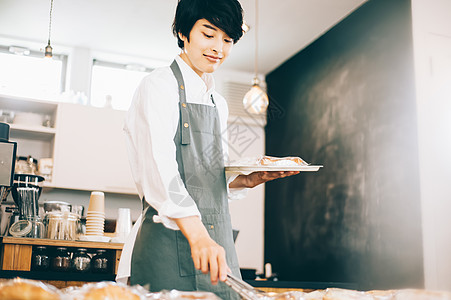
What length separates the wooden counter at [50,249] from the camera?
242 centimetres

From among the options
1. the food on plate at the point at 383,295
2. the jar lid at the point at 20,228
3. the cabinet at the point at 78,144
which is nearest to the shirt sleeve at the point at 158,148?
the food on plate at the point at 383,295

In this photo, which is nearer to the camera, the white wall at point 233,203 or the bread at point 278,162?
the bread at point 278,162

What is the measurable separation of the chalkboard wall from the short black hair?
93.0 inches

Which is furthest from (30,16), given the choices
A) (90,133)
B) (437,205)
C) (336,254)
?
(437,205)

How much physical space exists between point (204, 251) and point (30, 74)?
15.5 ft

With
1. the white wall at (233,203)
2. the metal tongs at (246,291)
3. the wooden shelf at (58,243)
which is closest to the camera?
the metal tongs at (246,291)

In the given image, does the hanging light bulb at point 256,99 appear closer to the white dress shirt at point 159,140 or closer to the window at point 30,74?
the window at point 30,74

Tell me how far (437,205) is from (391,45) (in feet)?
4.08

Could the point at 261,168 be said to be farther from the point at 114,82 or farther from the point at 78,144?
the point at 114,82

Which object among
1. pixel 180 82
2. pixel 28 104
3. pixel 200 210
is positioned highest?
pixel 28 104

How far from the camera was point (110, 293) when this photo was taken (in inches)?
30.5

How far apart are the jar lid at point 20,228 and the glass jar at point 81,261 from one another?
0.32 metres

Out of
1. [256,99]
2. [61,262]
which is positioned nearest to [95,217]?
[61,262]

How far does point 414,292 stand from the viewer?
3.12ft
